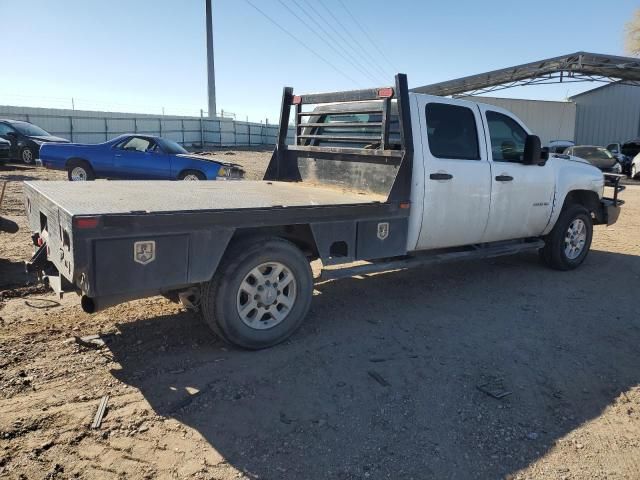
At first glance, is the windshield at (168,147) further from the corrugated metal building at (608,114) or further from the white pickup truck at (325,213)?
the corrugated metal building at (608,114)

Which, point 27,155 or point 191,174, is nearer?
point 191,174

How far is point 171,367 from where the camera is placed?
155 inches

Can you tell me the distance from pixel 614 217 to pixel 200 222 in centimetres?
653

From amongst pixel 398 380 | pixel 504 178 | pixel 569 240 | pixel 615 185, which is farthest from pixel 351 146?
pixel 615 185

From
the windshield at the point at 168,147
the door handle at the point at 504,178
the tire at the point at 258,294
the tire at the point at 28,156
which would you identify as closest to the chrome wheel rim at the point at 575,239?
the door handle at the point at 504,178

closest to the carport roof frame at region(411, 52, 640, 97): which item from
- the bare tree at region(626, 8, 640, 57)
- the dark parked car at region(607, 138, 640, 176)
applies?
the dark parked car at region(607, 138, 640, 176)

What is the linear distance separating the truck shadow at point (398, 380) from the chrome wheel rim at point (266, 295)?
268 millimetres

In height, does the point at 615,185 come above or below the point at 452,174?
below

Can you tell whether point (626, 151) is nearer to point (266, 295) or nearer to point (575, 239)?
point (575, 239)

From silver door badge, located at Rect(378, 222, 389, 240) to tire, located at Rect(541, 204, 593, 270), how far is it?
10.5 feet

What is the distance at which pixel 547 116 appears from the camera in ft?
125

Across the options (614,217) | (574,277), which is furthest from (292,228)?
(614,217)

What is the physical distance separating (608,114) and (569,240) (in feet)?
118

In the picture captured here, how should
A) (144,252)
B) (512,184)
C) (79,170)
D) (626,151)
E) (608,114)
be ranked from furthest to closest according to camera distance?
1. (608,114)
2. (626,151)
3. (79,170)
4. (512,184)
5. (144,252)
